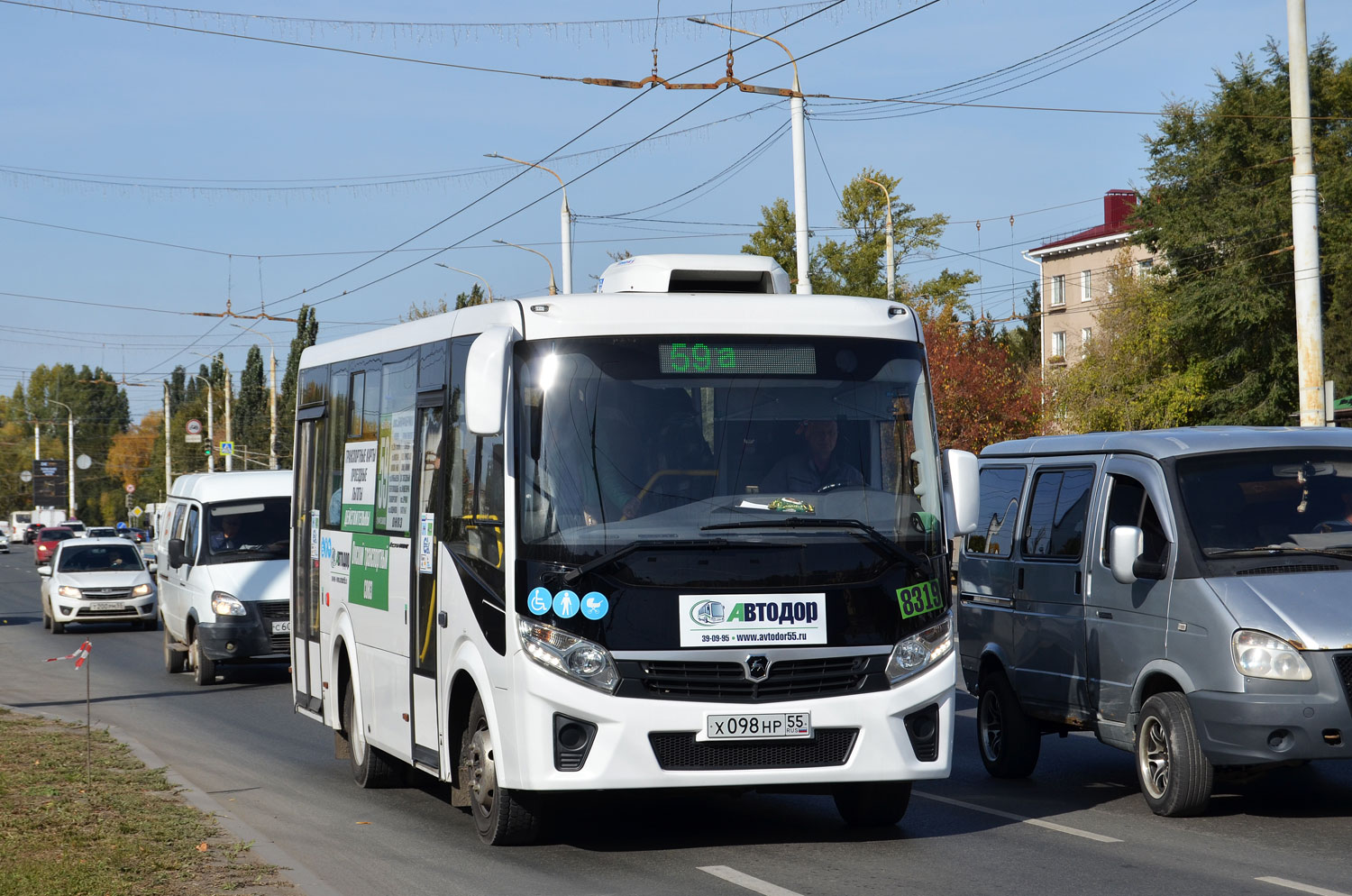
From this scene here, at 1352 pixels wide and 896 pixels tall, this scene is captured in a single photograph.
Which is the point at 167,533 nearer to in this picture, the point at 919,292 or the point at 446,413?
the point at 446,413

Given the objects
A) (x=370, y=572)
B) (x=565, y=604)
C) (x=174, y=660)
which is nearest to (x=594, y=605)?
(x=565, y=604)

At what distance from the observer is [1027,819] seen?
998cm

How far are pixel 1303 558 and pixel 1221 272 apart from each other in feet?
164

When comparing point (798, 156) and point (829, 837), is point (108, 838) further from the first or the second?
point (798, 156)

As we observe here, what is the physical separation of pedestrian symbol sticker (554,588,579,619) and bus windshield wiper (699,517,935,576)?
0.79 metres

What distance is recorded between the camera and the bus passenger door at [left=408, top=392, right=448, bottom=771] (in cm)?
991

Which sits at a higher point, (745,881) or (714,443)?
(714,443)

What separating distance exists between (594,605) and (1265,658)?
3.50 metres

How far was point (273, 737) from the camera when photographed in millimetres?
15430

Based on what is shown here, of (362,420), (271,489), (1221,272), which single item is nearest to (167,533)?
(271,489)

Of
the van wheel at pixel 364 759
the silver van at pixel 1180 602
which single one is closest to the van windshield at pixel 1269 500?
the silver van at pixel 1180 602

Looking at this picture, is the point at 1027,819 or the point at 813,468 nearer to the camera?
the point at 813,468

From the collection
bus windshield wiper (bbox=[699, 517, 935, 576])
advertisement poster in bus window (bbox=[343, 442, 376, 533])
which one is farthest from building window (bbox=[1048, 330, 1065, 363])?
bus windshield wiper (bbox=[699, 517, 935, 576])

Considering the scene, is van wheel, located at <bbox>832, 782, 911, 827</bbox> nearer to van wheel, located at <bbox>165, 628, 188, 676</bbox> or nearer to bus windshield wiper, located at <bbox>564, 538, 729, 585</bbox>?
bus windshield wiper, located at <bbox>564, 538, 729, 585</bbox>
